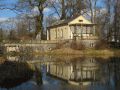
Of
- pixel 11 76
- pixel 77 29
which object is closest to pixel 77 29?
pixel 77 29

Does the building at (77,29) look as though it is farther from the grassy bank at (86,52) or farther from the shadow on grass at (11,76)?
the shadow on grass at (11,76)

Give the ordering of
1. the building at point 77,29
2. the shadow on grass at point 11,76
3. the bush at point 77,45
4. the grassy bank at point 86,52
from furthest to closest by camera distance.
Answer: the building at point 77,29, the bush at point 77,45, the grassy bank at point 86,52, the shadow on grass at point 11,76

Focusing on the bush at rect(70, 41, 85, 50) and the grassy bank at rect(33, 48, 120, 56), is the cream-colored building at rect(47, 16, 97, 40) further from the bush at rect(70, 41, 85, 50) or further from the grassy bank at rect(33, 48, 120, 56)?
the grassy bank at rect(33, 48, 120, 56)

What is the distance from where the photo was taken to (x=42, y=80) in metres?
28.1

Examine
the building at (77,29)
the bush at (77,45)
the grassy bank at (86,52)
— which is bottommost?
the grassy bank at (86,52)

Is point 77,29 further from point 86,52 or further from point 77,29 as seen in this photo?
point 86,52

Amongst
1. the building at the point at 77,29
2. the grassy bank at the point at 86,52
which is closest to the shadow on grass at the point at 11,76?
the grassy bank at the point at 86,52

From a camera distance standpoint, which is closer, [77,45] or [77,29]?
[77,45]

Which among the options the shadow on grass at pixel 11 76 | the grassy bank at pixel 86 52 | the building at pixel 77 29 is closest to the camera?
the shadow on grass at pixel 11 76

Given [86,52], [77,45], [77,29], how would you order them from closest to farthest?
[86,52], [77,45], [77,29]

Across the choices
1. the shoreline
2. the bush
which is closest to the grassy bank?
the shoreline

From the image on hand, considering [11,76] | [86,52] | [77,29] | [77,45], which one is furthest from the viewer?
[77,29]

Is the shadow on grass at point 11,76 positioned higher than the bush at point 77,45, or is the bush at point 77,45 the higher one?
the bush at point 77,45

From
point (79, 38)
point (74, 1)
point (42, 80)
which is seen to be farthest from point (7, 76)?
point (74, 1)
